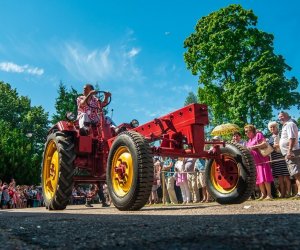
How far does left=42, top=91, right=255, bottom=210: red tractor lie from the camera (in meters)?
5.79

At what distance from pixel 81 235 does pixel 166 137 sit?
13.6ft

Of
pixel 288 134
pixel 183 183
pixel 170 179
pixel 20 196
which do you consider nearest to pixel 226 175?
pixel 288 134

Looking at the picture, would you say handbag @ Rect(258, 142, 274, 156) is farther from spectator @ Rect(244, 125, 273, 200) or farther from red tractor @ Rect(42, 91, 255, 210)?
red tractor @ Rect(42, 91, 255, 210)

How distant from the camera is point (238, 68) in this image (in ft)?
89.3

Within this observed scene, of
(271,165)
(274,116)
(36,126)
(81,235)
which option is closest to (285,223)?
(81,235)

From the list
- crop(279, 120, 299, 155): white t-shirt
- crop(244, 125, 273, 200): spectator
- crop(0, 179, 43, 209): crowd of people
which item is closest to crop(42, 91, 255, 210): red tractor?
crop(279, 120, 299, 155): white t-shirt

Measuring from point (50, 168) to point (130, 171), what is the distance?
109 inches

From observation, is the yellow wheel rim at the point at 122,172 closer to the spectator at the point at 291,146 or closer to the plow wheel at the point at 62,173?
the plow wheel at the point at 62,173

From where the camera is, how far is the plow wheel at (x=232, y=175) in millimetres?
6395

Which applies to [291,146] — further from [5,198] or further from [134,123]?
[5,198]

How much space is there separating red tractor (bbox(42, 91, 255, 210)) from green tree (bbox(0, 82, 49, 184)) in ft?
102

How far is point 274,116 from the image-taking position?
88.5 ft

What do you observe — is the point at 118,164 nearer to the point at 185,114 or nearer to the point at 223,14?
the point at 185,114

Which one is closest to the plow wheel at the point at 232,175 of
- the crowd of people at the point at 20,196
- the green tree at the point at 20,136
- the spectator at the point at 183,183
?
the spectator at the point at 183,183
